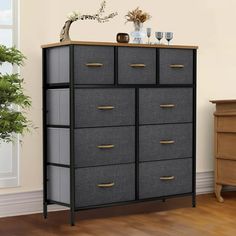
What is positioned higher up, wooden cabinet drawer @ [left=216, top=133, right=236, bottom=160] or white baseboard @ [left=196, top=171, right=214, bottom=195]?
wooden cabinet drawer @ [left=216, top=133, right=236, bottom=160]

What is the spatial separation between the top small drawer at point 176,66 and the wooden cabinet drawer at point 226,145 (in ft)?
2.23

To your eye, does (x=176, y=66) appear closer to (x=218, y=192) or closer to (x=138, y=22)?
(x=138, y=22)

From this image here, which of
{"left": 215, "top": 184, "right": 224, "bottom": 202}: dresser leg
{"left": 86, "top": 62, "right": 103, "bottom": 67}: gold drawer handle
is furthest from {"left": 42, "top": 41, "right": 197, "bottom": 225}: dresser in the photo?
{"left": 215, "top": 184, "right": 224, "bottom": 202}: dresser leg

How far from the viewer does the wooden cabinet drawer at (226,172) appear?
208 inches

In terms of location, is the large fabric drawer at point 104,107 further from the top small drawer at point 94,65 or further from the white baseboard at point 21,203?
the white baseboard at point 21,203

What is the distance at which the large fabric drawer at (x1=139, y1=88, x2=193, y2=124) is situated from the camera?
4.71m

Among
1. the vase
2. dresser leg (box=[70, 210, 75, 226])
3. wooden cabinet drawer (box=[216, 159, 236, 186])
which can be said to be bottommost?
dresser leg (box=[70, 210, 75, 226])

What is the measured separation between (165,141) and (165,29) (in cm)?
114

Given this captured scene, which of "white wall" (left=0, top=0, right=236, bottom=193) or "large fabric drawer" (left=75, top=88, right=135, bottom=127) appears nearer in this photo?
"large fabric drawer" (left=75, top=88, right=135, bottom=127)

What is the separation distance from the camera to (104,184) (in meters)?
4.51

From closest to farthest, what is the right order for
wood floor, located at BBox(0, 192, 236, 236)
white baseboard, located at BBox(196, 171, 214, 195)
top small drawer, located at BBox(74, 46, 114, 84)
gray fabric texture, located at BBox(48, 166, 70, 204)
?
1. wood floor, located at BBox(0, 192, 236, 236)
2. top small drawer, located at BBox(74, 46, 114, 84)
3. gray fabric texture, located at BBox(48, 166, 70, 204)
4. white baseboard, located at BBox(196, 171, 214, 195)

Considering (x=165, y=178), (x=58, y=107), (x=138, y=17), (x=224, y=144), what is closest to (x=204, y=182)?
(x=224, y=144)

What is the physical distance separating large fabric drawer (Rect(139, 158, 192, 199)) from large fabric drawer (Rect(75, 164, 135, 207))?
106 mm

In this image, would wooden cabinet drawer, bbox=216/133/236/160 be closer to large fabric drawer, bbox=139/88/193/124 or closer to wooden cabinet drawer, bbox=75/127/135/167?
large fabric drawer, bbox=139/88/193/124
